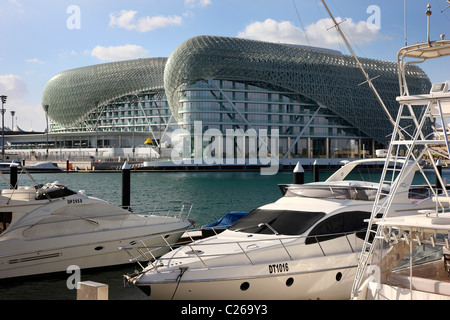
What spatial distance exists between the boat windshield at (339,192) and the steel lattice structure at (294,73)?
87.0 m

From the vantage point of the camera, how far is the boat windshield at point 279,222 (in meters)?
13.3

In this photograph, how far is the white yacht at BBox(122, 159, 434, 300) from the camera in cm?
1150

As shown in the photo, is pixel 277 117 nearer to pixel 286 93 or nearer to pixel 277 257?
pixel 286 93

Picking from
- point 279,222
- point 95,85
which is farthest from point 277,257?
point 95,85

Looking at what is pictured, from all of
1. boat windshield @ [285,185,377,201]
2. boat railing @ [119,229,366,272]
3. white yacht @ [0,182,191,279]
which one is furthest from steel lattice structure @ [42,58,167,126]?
boat railing @ [119,229,366,272]

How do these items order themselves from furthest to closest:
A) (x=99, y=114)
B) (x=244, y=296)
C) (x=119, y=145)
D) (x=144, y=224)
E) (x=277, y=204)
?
1. (x=99, y=114)
2. (x=119, y=145)
3. (x=144, y=224)
4. (x=277, y=204)
5. (x=244, y=296)

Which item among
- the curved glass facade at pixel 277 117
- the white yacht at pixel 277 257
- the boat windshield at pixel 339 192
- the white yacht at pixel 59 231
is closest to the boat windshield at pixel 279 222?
the white yacht at pixel 277 257

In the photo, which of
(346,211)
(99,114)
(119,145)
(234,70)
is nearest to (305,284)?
(346,211)

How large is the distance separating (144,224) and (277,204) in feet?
21.5

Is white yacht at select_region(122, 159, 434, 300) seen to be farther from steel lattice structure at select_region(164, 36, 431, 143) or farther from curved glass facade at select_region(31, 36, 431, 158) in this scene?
curved glass facade at select_region(31, 36, 431, 158)

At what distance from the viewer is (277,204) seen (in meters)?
14.9

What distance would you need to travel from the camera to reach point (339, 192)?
1517 centimetres

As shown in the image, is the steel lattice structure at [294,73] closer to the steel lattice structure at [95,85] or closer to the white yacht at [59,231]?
the steel lattice structure at [95,85]
